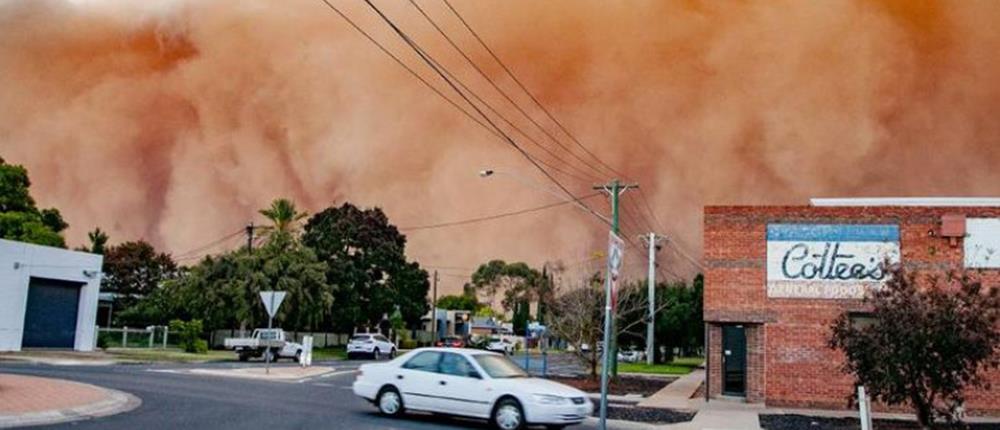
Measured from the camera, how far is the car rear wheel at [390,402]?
55.3 feet

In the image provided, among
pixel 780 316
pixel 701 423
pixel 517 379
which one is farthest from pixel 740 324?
pixel 517 379

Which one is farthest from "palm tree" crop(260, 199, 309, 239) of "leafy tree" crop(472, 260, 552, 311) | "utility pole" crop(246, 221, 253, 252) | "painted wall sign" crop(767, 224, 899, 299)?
"leafy tree" crop(472, 260, 552, 311)

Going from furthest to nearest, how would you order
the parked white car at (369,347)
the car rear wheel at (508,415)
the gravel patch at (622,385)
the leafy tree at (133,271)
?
the leafy tree at (133,271) → the parked white car at (369,347) → the gravel patch at (622,385) → the car rear wheel at (508,415)

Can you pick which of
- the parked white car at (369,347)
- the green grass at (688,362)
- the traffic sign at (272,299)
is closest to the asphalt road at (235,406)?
the traffic sign at (272,299)

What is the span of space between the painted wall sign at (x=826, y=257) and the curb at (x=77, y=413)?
54.8 feet

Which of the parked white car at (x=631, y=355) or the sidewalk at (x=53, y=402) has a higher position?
the parked white car at (x=631, y=355)

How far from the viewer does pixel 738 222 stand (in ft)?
83.7

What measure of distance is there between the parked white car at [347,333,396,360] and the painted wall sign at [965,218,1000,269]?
1440 inches

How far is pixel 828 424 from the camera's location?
20.5 metres

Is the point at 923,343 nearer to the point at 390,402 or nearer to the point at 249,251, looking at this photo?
the point at 390,402

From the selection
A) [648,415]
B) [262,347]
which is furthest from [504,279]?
[648,415]

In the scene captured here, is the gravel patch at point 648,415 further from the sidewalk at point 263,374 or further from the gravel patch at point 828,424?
the sidewalk at point 263,374

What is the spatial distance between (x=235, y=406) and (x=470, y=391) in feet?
16.5

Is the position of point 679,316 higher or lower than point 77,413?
higher
